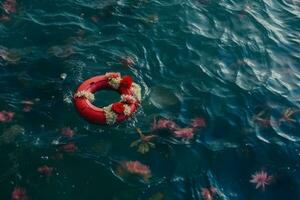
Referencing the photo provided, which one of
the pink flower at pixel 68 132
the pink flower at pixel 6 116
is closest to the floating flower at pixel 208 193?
the pink flower at pixel 68 132

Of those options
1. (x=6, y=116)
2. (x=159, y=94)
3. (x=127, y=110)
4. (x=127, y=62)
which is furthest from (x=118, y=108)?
(x=6, y=116)

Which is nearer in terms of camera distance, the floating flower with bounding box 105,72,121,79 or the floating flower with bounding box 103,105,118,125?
the floating flower with bounding box 103,105,118,125

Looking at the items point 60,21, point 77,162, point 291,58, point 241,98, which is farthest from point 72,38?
point 291,58

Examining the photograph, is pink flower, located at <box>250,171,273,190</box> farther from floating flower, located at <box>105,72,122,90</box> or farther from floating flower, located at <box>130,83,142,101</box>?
floating flower, located at <box>105,72,122,90</box>

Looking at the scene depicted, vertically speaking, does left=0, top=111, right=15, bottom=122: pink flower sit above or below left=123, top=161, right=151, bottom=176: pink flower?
below

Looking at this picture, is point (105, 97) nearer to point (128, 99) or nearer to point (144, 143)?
point (128, 99)

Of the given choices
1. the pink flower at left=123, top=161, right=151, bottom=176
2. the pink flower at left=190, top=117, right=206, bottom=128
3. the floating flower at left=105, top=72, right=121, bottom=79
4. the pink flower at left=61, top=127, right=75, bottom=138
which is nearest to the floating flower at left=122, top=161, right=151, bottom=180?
the pink flower at left=123, top=161, right=151, bottom=176
